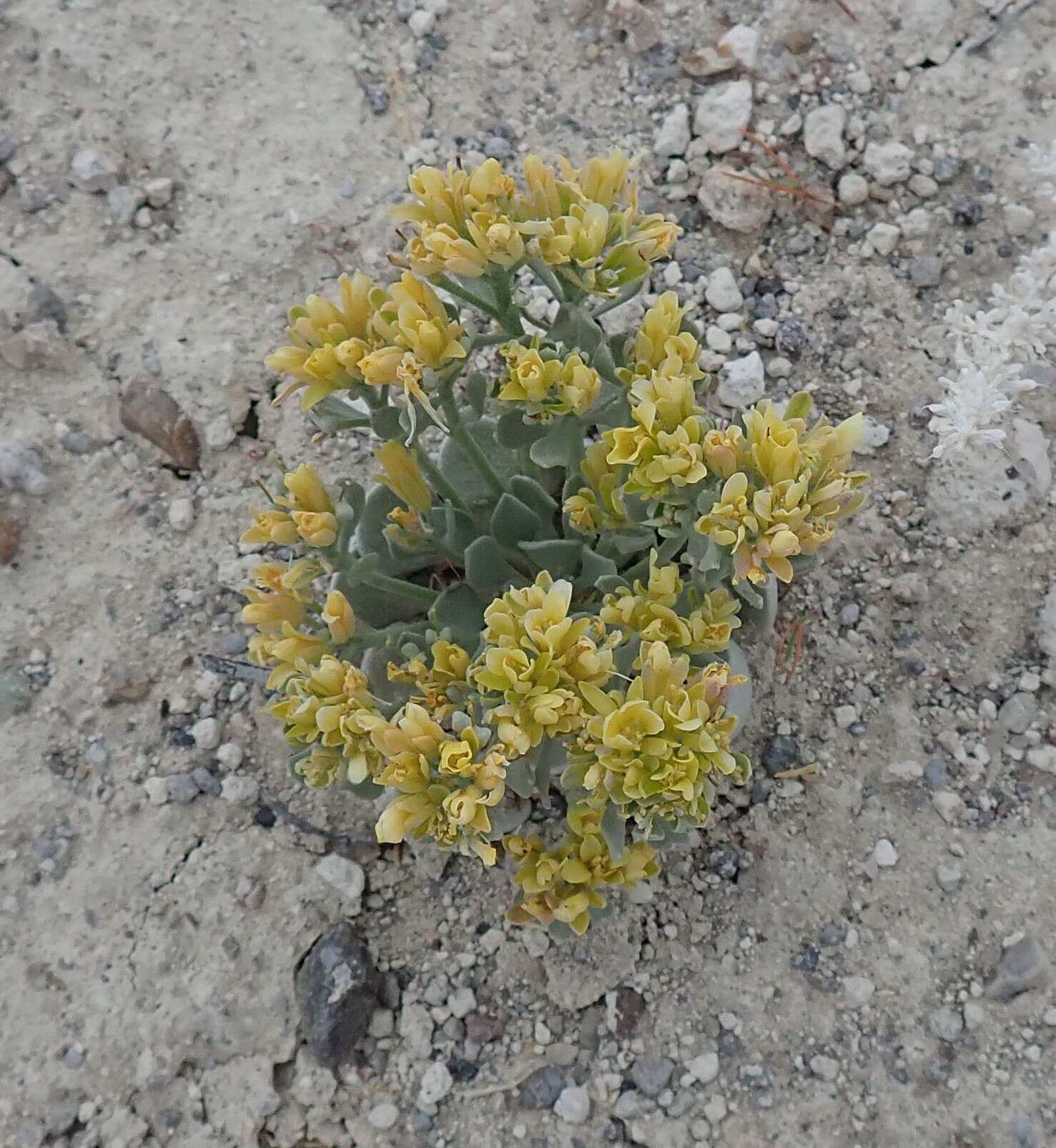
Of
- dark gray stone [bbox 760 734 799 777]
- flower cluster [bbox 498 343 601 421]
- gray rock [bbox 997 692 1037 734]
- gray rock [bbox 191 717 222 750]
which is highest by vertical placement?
flower cluster [bbox 498 343 601 421]

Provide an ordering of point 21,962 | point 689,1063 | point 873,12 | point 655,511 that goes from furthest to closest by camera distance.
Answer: point 873,12
point 21,962
point 689,1063
point 655,511

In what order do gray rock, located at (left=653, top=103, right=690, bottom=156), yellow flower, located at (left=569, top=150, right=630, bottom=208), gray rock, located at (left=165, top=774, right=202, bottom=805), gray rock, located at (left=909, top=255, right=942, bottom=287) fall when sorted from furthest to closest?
gray rock, located at (left=653, top=103, right=690, bottom=156)
gray rock, located at (left=909, top=255, right=942, bottom=287)
gray rock, located at (left=165, top=774, right=202, bottom=805)
yellow flower, located at (left=569, top=150, right=630, bottom=208)

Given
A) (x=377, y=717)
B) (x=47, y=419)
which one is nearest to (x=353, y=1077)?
(x=377, y=717)

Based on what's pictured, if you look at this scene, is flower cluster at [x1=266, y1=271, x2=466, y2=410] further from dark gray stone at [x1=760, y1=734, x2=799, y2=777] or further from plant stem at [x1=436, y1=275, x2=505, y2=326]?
dark gray stone at [x1=760, y1=734, x2=799, y2=777]

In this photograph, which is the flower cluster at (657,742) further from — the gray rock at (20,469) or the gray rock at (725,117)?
the gray rock at (725,117)

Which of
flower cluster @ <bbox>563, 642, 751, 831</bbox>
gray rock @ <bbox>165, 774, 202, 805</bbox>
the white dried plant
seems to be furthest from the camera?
gray rock @ <bbox>165, 774, 202, 805</bbox>

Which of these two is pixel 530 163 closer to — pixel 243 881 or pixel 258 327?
pixel 258 327

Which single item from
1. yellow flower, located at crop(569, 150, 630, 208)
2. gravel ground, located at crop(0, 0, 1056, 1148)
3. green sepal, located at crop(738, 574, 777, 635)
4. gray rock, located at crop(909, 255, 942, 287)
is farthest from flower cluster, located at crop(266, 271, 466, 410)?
gray rock, located at crop(909, 255, 942, 287)
